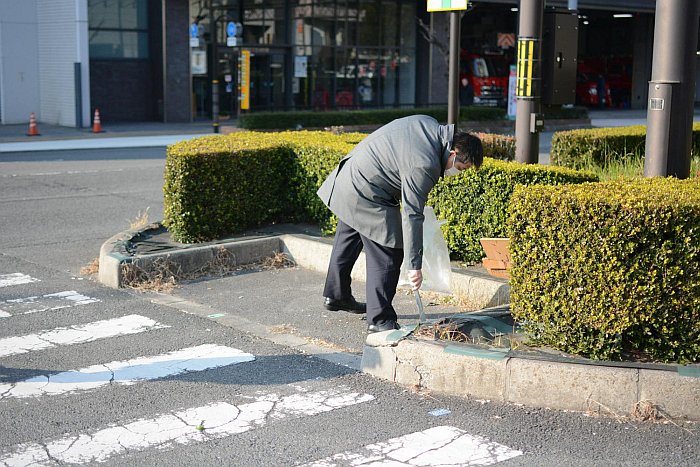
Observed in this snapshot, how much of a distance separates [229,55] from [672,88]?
82.0ft

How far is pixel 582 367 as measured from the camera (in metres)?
5.52

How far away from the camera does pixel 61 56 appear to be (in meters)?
27.5

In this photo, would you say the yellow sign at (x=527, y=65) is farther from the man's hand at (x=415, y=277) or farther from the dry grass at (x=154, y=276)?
the dry grass at (x=154, y=276)

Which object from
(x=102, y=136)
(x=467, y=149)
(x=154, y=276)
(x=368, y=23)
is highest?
(x=368, y=23)

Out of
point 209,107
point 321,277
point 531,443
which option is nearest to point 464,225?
point 321,277

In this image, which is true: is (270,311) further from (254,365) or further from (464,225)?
(464,225)

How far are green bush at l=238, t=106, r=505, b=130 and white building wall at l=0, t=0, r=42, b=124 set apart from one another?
803cm

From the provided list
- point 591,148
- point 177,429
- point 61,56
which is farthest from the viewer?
point 61,56

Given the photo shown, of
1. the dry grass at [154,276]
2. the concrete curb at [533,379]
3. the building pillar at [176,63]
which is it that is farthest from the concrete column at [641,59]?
the concrete curb at [533,379]

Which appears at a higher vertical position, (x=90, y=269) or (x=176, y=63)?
(x=176, y=63)

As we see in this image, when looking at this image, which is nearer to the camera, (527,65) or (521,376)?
(521,376)

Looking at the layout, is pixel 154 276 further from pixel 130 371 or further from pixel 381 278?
pixel 381 278

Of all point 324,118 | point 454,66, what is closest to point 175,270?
point 454,66

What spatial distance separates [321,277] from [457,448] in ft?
13.4
